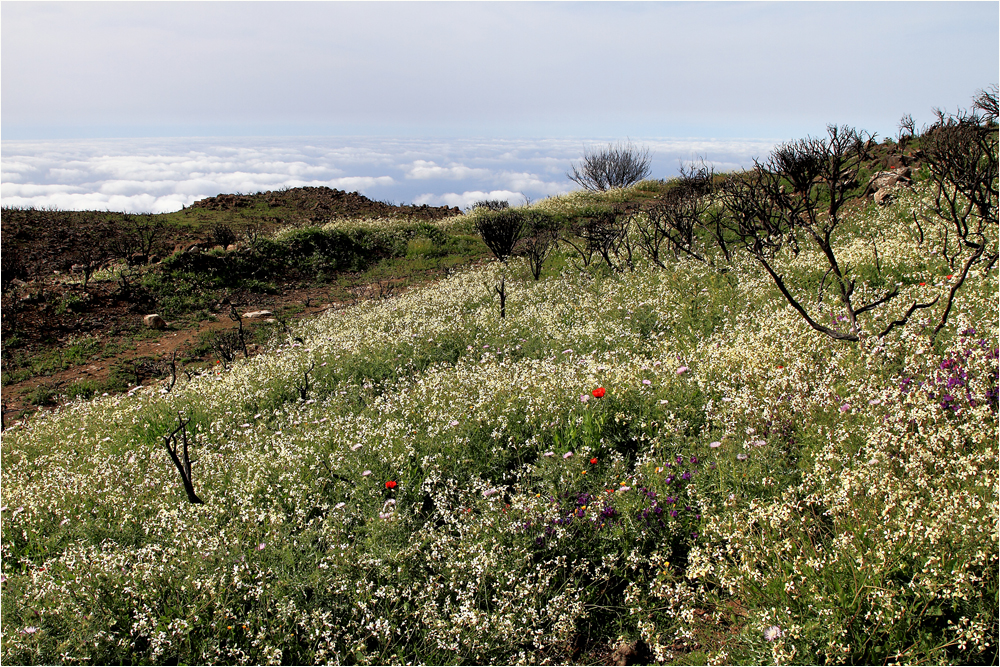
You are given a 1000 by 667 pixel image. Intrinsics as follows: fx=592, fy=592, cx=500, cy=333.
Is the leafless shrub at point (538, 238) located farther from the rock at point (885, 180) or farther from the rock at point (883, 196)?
the rock at point (885, 180)

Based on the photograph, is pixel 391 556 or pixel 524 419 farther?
pixel 524 419

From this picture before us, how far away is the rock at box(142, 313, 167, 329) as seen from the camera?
48.9 feet

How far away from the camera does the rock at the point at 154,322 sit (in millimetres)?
14898

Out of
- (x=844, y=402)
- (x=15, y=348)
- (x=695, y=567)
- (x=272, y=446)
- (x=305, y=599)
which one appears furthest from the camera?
(x=15, y=348)

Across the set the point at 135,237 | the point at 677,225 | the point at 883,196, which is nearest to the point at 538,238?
the point at 677,225

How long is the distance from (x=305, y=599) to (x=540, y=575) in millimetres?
1412

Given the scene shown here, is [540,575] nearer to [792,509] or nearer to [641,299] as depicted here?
[792,509]

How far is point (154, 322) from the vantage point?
14938 millimetres

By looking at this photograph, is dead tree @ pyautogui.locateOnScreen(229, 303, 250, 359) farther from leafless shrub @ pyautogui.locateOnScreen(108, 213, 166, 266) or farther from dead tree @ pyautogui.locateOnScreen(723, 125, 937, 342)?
dead tree @ pyautogui.locateOnScreen(723, 125, 937, 342)

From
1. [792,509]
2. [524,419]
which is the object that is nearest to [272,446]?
[524,419]

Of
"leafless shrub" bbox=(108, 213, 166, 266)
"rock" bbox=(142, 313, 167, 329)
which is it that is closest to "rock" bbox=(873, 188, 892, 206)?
"rock" bbox=(142, 313, 167, 329)

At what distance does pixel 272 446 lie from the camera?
5.95 m

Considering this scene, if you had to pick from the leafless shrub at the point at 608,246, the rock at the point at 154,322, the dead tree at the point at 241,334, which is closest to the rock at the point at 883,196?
the leafless shrub at the point at 608,246

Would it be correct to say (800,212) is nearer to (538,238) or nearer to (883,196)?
(883,196)
